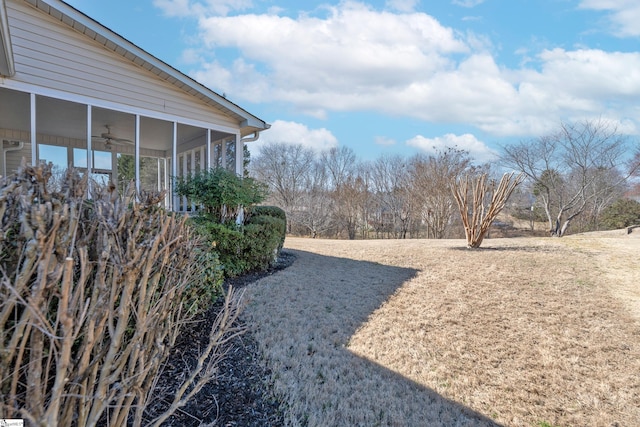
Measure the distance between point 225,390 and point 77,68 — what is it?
228 inches

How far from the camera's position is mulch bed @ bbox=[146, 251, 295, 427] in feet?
7.63

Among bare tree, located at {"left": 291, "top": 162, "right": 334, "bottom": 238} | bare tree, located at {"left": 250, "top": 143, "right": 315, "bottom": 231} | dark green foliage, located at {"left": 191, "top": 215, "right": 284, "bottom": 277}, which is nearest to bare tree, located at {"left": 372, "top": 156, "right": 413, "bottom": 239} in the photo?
bare tree, located at {"left": 291, "top": 162, "right": 334, "bottom": 238}

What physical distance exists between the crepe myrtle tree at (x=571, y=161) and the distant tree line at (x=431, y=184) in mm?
37

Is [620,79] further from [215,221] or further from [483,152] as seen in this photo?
[215,221]

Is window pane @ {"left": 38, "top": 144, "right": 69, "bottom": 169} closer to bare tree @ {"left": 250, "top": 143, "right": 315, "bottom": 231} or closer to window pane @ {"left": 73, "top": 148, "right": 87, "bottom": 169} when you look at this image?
window pane @ {"left": 73, "top": 148, "right": 87, "bottom": 169}

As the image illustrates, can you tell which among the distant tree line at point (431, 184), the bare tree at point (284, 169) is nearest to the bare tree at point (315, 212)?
the distant tree line at point (431, 184)

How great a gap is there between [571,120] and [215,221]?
1634 cm

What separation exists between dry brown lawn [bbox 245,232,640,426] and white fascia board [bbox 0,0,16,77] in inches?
162

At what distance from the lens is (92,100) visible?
5598mm

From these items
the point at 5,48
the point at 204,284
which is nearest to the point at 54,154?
the point at 5,48

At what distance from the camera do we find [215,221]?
19.6 feet

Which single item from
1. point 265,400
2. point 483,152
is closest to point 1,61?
point 265,400

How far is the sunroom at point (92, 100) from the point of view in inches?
195

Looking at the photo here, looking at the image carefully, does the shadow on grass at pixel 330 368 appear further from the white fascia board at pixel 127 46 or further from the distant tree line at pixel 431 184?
the distant tree line at pixel 431 184
